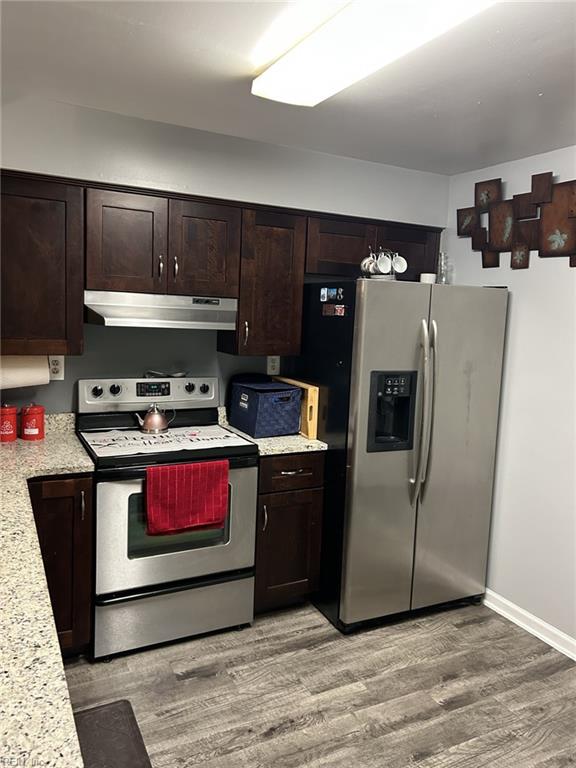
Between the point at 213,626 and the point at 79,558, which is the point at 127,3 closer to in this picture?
the point at 79,558

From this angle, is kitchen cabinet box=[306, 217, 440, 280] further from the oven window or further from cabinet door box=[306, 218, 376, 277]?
the oven window

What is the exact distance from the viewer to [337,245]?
3268 mm

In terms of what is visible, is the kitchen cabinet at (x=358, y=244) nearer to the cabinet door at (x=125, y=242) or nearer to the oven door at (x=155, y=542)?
the cabinet door at (x=125, y=242)

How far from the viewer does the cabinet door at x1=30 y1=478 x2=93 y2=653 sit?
7.91ft

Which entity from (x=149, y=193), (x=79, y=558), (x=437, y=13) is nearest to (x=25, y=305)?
(x=149, y=193)

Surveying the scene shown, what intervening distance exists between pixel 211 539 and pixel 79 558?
59 centimetres

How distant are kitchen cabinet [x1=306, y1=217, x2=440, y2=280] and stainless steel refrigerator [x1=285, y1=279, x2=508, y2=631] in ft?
0.65

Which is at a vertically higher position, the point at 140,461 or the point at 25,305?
the point at 25,305

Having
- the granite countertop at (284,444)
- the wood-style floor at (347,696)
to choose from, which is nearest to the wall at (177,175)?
the granite countertop at (284,444)

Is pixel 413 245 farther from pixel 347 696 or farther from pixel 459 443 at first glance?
pixel 347 696

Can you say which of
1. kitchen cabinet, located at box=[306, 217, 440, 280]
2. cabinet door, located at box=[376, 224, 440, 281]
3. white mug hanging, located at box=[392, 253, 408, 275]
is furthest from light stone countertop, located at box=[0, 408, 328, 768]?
cabinet door, located at box=[376, 224, 440, 281]

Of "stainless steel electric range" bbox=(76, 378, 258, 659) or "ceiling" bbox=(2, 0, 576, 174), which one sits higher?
"ceiling" bbox=(2, 0, 576, 174)

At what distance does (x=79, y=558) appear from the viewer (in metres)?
2.51

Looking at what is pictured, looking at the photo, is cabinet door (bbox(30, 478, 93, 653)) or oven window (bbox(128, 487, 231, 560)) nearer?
cabinet door (bbox(30, 478, 93, 653))
